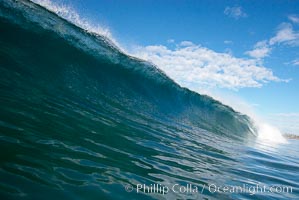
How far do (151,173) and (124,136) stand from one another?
192 cm

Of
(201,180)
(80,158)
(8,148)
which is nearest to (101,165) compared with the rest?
(80,158)

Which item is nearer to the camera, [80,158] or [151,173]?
[80,158]

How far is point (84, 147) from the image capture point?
3609mm

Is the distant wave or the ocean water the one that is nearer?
the ocean water

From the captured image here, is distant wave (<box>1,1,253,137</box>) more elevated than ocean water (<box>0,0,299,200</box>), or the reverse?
distant wave (<box>1,1,253,137</box>)

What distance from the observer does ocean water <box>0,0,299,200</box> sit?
2.53 metres

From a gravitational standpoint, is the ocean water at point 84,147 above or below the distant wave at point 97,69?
below

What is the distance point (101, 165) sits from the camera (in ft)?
10.3

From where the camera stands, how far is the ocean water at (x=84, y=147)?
2.53m

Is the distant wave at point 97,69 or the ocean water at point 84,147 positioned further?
the distant wave at point 97,69

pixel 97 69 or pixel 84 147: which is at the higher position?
pixel 97 69

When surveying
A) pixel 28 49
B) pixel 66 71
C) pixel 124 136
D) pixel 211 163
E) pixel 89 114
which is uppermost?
pixel 28 49

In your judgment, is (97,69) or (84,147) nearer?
(84,147)

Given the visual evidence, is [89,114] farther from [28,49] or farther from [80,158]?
[28,49]
